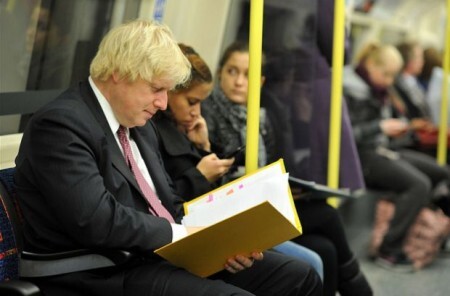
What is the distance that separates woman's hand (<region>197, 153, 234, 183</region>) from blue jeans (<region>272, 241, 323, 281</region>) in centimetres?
44

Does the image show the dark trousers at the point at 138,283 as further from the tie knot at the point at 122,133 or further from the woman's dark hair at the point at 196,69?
the woman's dark hair at the point at 196,69

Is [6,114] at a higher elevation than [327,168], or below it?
higher

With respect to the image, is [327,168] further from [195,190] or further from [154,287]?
[154,287]

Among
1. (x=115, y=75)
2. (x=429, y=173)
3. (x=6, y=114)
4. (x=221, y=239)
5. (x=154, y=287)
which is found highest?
(x=115, y=75)

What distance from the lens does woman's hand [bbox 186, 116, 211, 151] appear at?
3.24 metres

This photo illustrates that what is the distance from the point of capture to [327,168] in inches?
149

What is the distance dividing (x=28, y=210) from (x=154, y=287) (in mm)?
480

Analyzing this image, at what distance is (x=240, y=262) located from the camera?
2.56 meters

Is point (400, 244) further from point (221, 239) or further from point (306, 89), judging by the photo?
point (221, 239)

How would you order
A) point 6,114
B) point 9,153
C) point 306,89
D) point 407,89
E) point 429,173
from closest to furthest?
point 9,153, point 6,114, point 306,89, point 429,173, point 407,89

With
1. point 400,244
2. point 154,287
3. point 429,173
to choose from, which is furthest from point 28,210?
point 429,173

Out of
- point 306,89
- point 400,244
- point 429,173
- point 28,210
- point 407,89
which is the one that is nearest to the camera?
point 28,210

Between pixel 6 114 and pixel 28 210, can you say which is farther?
pixel 6 114

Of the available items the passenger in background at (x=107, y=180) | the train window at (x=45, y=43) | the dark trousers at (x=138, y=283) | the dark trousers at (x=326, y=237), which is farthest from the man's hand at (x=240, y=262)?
the train window at (x=45, y=43)
